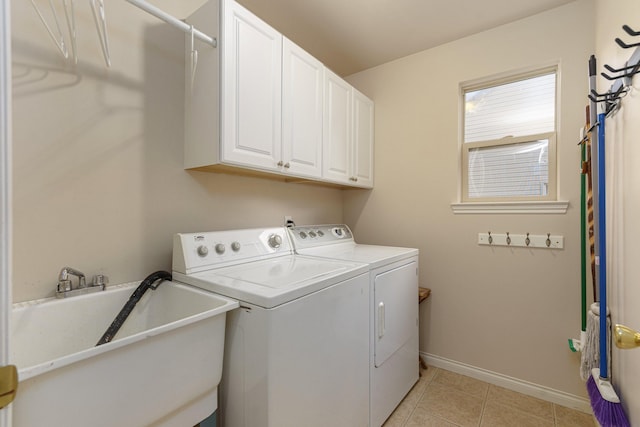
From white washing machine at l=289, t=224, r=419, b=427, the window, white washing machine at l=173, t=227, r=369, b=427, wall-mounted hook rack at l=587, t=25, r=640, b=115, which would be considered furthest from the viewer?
the window

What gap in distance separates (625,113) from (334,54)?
6.57 feet

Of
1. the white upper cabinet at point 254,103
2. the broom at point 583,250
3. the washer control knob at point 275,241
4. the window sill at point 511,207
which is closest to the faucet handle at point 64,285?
the white upper cabinet at point 254,103

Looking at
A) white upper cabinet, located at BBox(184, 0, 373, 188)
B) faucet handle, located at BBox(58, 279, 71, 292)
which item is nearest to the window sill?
white upper cabinet, located at BBox(184, 0, 373, 188)

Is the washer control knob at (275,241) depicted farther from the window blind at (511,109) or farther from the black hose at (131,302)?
the window blind at (511,109)

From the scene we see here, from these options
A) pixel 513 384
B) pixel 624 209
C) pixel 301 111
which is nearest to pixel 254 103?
pixel 301 111

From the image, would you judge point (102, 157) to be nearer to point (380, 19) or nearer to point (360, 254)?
point (360, 254)

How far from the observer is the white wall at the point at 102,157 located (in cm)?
111

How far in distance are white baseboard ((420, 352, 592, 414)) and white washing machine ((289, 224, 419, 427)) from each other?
32 cm

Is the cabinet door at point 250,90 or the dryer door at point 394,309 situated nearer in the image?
the cabinet door at point 250,90

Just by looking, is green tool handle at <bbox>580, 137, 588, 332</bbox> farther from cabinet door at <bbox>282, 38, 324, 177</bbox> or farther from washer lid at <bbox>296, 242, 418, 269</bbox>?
cabinet door at <bbox>282, 38, 324, 177</bbox>

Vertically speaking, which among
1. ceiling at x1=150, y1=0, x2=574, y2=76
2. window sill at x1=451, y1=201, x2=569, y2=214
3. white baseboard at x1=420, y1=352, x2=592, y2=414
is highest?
ceiling at x1=150, y1=0, x2=574, y2=76

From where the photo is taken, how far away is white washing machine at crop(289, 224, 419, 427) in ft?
5.23

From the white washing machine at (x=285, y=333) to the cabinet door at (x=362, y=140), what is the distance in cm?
107

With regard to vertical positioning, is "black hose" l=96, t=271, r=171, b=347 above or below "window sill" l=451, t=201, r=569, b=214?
below
